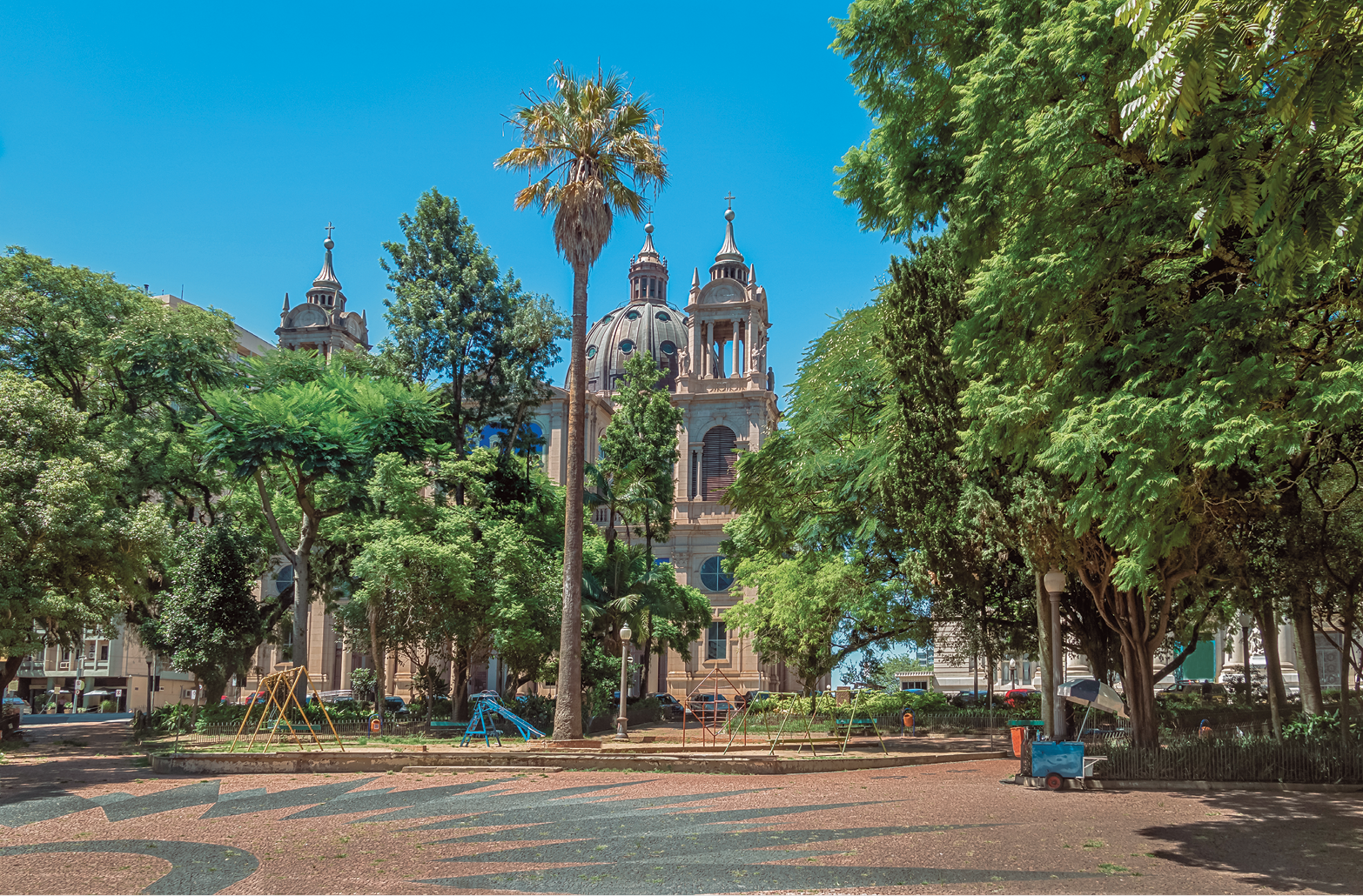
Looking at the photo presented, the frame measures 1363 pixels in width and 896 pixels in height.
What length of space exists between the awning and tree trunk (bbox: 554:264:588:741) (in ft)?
34.8

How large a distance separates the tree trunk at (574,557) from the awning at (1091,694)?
10.6 metres

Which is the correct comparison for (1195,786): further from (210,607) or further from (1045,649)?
(210,607)

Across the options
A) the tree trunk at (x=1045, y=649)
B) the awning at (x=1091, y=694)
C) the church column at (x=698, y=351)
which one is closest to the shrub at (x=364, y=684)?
the church column at (x=698, y=351)

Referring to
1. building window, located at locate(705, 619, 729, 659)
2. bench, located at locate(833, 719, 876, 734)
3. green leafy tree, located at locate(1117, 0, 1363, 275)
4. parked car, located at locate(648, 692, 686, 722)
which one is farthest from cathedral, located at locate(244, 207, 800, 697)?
green leafy tree, located at locate(1117, 0, 1363, 275)

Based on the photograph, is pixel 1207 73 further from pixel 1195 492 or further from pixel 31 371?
pixel 31 371

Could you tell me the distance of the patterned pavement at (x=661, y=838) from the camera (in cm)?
991

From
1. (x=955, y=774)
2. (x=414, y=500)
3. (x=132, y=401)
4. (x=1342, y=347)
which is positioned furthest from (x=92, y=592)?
(x=1342, y=347)

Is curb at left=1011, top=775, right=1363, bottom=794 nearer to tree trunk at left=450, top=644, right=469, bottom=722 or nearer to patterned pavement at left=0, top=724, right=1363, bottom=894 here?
patterned pavement at left=0, top=724, right=1363, bottom=894

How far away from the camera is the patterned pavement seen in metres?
9.91

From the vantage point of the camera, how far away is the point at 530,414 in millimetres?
38844

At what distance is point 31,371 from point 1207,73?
124ft

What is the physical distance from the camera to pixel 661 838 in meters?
12.3

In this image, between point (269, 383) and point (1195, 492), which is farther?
point (269, 383)

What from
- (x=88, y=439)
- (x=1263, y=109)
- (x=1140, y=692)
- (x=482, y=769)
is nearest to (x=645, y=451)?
(x=88, y=439)
